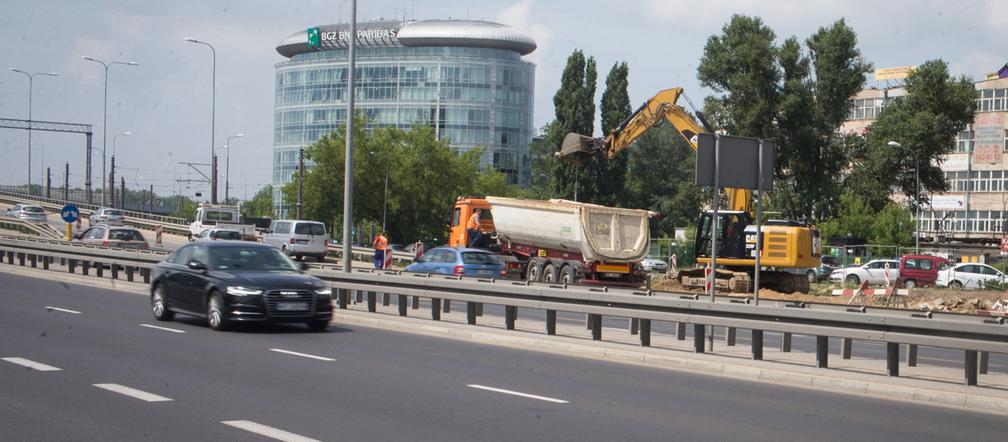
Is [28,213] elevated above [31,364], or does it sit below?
above

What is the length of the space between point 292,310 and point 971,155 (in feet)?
263

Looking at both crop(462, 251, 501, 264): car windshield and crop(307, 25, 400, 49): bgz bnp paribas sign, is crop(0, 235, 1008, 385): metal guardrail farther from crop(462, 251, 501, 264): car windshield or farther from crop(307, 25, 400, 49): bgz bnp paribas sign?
crop(307, 25, 400, 49): bgz bnp paribas sign

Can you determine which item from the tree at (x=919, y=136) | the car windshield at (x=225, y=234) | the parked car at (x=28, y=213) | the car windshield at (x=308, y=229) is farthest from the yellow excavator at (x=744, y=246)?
the parked car at (x=28, y=213)

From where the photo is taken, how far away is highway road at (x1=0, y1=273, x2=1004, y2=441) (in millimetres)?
9352

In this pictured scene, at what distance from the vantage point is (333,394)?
11.3 m

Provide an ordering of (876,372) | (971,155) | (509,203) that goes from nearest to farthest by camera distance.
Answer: (876,372) → (509,203) → (971,155)

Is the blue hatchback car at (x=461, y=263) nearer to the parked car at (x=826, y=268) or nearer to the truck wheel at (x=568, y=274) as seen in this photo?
the truck wheel at (x=568, y=274)

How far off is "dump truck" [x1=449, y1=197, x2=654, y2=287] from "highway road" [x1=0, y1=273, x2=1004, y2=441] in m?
19.2

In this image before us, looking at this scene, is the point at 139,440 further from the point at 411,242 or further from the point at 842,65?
the point at 411,242

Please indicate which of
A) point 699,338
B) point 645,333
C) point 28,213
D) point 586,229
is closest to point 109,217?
point 28,213

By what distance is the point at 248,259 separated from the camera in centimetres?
1884

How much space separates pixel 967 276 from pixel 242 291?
4031 cm

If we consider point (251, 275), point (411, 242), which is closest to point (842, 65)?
point (411, 242)

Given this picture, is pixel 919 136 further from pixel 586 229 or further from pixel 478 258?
pixel 478 258
